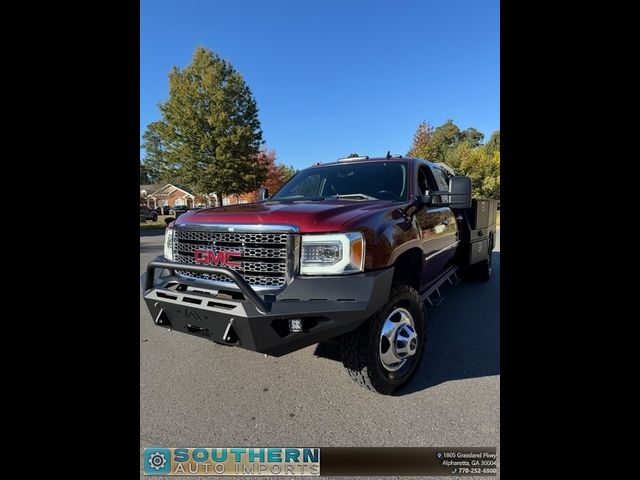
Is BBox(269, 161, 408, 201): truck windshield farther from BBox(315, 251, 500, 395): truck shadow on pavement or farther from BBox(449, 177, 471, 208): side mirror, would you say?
BBox(315, 251, 500, 395): truck shadow on pavement

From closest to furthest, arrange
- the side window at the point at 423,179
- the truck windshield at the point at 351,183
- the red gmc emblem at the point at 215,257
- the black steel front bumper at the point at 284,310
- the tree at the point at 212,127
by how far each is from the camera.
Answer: the black steel front bumper at the point at 284,310 → the red gmc emblem at the point at 215,257 → the truck windshield at the point at 351,183 → the side window at the point at 423,179 → the tree at the point at 212,127

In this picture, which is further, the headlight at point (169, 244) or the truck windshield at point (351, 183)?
the truck windshield at point (351, 183)

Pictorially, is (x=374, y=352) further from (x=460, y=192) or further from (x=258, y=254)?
(x=460, y=192)

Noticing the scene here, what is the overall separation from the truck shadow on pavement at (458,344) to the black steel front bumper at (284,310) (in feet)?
3.31

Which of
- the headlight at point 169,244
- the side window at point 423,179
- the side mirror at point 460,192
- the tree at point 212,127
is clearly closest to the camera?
the headlight at point 169,244

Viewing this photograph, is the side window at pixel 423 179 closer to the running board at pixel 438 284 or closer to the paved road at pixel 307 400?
the running board at pixel 438 284

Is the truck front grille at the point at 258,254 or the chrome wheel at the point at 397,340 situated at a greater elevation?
the truck front grille at the point at 258,254

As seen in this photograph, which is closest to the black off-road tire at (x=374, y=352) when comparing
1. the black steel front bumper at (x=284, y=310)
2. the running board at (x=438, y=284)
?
the black steel front bumper at (x=284, y=310)

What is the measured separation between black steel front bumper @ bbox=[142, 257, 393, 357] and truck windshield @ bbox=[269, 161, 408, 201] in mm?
1251

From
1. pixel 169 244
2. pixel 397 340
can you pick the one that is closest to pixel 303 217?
pixel 397 340

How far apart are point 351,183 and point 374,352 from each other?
1.86m

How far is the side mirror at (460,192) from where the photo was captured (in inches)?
116
